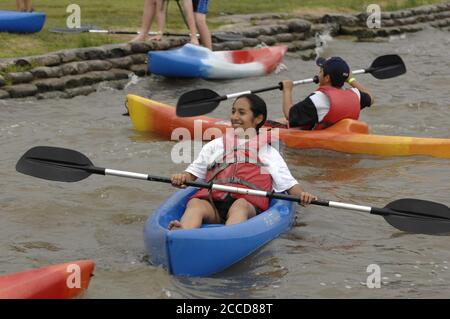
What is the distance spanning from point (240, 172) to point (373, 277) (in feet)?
3.87

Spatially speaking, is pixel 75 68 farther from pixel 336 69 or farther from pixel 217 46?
pixel 336 69

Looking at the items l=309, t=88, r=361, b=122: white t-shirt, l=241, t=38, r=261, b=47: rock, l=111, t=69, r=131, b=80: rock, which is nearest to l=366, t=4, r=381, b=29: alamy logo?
l=241, t=38, r=261, b=47: rock

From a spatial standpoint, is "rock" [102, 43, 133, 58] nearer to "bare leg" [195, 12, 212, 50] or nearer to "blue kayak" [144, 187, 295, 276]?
"bare leg" [195, 12, 212, 50]

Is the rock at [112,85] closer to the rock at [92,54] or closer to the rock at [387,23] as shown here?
the rock at [92,54]

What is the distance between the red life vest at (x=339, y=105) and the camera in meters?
9.48

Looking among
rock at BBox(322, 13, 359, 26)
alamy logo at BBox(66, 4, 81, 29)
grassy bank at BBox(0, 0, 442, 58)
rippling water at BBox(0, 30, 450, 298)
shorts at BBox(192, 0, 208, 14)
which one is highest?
shorts at BBox(192, 0, 208, 14)

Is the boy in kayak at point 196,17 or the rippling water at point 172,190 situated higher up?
the boy in kayak at point 196,17

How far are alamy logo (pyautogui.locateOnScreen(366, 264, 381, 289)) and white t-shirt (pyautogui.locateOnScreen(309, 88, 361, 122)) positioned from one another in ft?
9.93

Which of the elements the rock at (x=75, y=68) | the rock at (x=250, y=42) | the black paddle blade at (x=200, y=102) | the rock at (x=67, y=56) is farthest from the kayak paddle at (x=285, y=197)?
the rock at (x=250, y=42)

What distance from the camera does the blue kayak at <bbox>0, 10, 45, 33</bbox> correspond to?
12547 mm

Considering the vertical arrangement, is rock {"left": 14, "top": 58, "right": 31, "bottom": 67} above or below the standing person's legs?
below

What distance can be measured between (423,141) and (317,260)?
3063 millimetres

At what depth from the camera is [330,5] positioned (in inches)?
724

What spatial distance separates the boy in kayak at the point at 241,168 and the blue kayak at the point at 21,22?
615 centimetres
